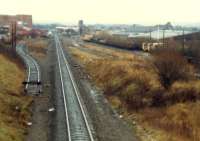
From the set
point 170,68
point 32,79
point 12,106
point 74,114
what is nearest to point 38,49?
point 32,79

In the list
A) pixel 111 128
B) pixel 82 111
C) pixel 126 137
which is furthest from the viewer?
pixel 82 111

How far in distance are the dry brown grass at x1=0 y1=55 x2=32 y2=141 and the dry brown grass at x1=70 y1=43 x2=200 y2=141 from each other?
6345 millimetres

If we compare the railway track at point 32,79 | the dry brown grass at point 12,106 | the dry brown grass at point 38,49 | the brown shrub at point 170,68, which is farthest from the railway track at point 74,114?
the dry brown grass at point 38,49

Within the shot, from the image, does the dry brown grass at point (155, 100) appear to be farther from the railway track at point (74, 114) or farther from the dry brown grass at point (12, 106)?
the dry brown grass at point (12, 106)

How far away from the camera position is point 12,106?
95.7ft

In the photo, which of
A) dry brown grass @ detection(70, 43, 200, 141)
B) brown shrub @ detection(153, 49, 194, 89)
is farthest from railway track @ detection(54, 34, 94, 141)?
brown shrub @ detection(153, 49, 194, 89)

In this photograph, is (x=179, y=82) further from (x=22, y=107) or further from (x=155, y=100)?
(x=22, y=107)

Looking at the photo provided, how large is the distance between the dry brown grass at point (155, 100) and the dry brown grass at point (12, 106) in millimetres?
6345

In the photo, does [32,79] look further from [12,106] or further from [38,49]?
[38,49]

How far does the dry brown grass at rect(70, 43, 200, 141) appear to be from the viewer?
23672 millimetres

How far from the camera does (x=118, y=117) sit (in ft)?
90.5

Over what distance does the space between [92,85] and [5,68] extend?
10.9m

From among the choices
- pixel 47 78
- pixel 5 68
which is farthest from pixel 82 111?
pixel 5 68

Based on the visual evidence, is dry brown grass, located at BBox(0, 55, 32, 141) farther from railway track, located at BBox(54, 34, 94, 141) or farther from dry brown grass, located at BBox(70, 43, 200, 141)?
dry brown grass, located at BBox(70, 43, 200, 141)
